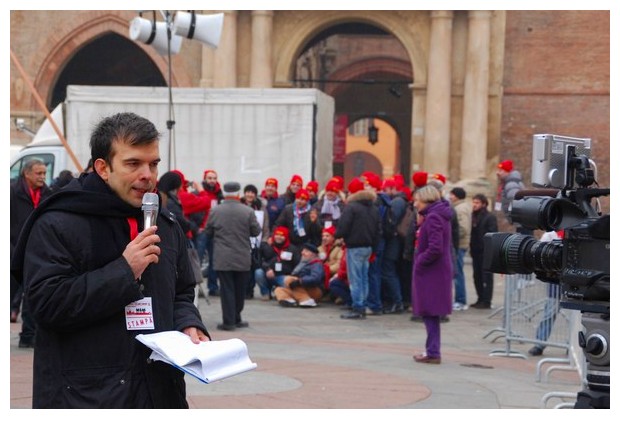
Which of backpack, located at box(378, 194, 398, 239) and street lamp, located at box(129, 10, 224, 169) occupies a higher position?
street lamp, located at box(129, 10, 224, 169)

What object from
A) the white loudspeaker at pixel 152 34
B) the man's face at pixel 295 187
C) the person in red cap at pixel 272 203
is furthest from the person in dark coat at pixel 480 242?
the white loudspeaker at pixel 152 34

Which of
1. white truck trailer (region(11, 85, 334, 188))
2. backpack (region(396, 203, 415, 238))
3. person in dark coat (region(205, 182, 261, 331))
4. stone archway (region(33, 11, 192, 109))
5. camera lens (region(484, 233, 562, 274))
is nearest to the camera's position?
camera lens (region(484, 233, 562, 274))

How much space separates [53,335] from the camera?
178 inches

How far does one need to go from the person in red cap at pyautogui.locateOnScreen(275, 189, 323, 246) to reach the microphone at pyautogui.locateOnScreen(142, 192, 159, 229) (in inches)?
576

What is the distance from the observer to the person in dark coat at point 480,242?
19.0 meters

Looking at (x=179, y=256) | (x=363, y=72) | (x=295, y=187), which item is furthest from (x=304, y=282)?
(x=363, y=72)

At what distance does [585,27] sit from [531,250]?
31.2 metres

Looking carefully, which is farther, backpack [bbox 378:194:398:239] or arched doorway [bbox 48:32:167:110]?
arched doorway [bbox 48:32:167:110]

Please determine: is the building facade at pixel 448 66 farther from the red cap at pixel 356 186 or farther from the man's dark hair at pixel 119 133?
the man's dark hair at pixel 119 133

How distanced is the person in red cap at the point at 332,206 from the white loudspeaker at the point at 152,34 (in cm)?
308

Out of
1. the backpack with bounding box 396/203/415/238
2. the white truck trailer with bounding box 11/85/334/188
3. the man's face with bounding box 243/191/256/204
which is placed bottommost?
the backpack with bounding box 396/203/415/238

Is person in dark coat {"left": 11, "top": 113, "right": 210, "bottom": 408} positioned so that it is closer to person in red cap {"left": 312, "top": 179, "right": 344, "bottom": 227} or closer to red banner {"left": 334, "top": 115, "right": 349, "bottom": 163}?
person in red cap {"left": 312, "top": 179, "right": 344, "bottom": 227}

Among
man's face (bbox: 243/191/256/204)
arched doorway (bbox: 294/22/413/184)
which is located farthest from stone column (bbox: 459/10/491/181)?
man's face (bbox: 243/191/256/204)

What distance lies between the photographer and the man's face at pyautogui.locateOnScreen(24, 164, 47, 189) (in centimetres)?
1309
